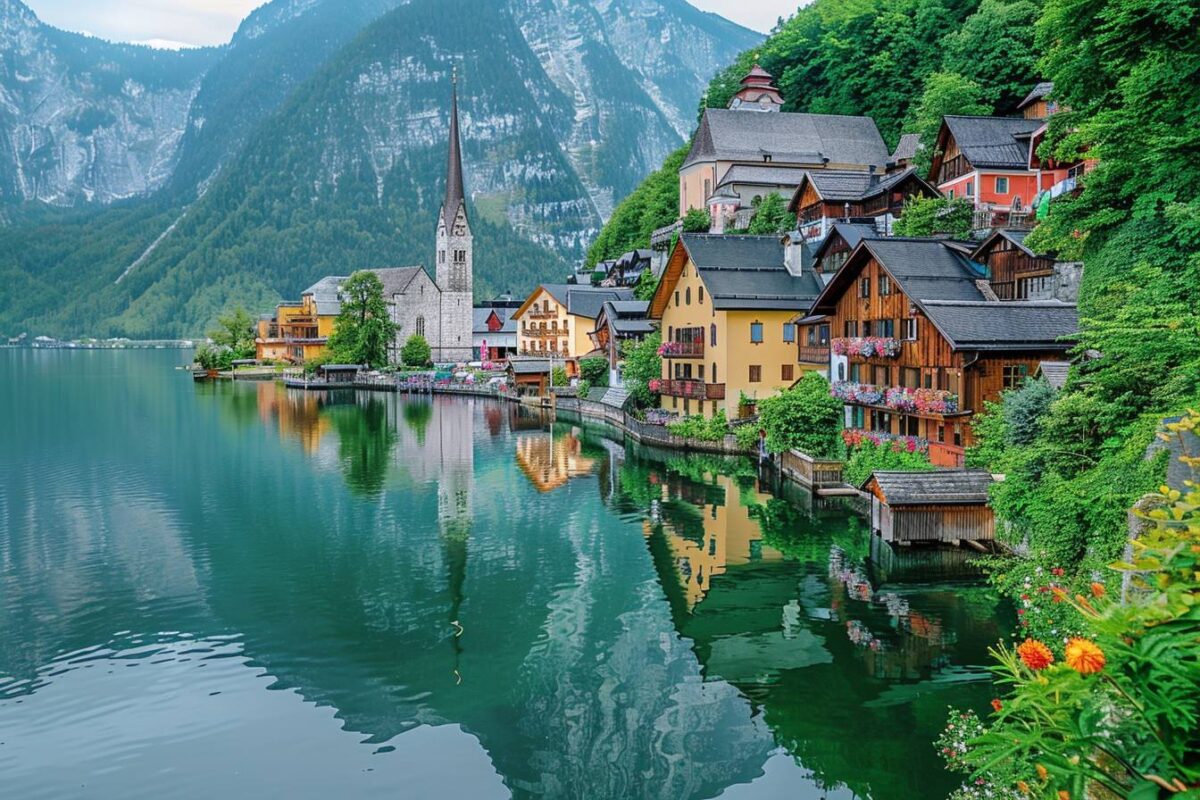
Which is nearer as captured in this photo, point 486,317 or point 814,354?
point 814,354

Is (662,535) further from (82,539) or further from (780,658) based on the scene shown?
(82,539)

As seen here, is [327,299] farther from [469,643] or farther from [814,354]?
[469,643]

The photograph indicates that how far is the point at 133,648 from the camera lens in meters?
22.5

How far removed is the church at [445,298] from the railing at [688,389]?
7747 centimetres

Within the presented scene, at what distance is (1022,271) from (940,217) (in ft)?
48.8

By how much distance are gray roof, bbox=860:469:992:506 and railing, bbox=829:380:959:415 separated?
4.10 metres

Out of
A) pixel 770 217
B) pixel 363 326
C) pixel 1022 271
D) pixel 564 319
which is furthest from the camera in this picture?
pixel 363 326

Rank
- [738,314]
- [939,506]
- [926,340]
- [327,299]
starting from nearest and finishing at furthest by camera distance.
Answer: [939,506] → [926,340] → [738,314] → [327,299]

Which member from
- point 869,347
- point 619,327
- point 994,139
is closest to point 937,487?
point 869,347

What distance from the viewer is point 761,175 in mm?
83000

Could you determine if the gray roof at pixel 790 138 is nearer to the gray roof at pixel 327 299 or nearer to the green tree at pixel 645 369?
the green tree at pixel 645 369

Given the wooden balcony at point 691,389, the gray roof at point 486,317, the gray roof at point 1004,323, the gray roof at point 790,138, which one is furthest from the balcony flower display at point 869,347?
the gray roof at point 486,317

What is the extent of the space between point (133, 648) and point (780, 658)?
1503cm

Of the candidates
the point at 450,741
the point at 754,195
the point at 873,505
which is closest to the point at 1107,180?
the point at 873,505
